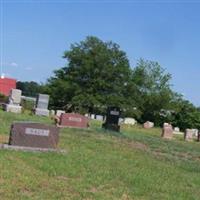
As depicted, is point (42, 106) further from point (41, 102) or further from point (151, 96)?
point (151, 96)

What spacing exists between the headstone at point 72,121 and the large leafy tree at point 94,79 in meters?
42.2

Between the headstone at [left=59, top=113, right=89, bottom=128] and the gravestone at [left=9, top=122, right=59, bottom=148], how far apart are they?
39.2 feet

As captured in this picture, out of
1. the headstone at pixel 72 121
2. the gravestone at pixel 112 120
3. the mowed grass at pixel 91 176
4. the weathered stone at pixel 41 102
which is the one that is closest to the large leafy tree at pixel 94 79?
the weathered stone at pixel 41 102

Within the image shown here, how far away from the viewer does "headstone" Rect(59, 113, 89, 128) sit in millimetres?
26203

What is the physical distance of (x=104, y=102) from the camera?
70250 mm

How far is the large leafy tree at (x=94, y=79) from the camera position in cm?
7038

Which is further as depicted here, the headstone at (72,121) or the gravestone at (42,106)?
the gravestone at (42,106)

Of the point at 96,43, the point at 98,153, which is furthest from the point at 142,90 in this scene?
the point at 98,153

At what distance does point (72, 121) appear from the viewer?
26422mm

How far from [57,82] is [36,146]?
194ft

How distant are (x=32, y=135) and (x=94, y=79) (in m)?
57.7

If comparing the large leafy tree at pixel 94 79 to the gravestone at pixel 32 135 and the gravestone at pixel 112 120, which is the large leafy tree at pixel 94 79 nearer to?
the gravestone at pixel 112 120

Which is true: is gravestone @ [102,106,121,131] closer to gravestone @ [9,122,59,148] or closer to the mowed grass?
the mowed grass

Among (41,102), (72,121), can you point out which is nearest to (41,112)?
(41,102)
